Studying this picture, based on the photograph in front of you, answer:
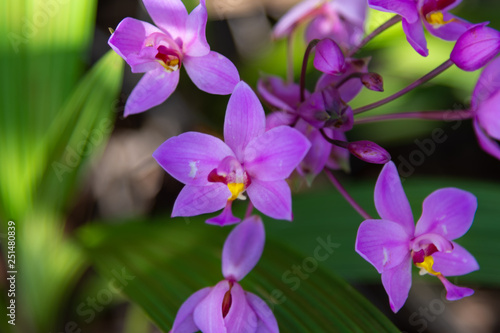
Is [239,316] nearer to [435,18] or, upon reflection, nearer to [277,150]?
[277,150]

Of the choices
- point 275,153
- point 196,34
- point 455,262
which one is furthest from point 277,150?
point 455,262

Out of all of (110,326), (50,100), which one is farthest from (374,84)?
(110,326)

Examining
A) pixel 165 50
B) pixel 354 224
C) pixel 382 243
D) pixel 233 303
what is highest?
pixel 165 50

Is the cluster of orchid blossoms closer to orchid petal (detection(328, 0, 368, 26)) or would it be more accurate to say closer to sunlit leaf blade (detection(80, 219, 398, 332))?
sunlit leaf blade (detection(80, 219, 398, 332))

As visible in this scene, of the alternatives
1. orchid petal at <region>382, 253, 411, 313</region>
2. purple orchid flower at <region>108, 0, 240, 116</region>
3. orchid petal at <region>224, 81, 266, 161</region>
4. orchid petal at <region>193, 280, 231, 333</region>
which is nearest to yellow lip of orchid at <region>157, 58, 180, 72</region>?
purple orchid flower at <region>108, 0, 240, 116</region>

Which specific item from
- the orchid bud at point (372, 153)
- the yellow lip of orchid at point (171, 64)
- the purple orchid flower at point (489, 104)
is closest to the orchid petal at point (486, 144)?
the purple orchid flower at point (489, 104)

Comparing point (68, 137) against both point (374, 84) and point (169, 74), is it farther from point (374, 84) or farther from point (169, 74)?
point (374, 84)
